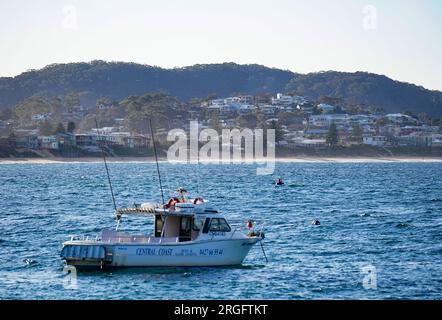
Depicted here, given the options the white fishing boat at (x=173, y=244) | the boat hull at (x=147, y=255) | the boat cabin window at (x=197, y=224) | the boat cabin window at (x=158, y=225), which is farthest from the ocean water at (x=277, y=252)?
the boat cabin window at (x=158, y=225)

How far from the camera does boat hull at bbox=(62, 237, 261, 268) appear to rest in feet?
146

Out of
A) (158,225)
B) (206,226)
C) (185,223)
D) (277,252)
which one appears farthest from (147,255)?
(277,252)

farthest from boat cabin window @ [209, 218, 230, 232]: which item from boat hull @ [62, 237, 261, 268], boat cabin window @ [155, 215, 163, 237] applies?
boat cabin window @ [155, 215, 163, 237]

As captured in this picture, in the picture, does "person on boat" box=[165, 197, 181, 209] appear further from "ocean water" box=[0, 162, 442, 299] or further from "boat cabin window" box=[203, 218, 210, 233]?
"ocean water" box=[0, 162, 442, 299]

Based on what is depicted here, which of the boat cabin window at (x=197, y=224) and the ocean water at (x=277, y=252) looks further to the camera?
the boat cabin window at (x=197, y=224)

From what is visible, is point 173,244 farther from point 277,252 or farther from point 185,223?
point 277,252

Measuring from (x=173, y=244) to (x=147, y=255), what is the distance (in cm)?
139

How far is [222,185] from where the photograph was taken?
13338 centimetres

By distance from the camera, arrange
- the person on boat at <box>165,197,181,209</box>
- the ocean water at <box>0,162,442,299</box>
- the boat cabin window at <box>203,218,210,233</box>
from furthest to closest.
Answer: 1. the person on boat at <box>165,197,181,209</box>
2. the boat cabin window at <box>203,218,210,233</box>
3. the ocean water at <box>0,162,442,299</box>

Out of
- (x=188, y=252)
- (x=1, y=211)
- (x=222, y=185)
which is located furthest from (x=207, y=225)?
(x=222, y=185)

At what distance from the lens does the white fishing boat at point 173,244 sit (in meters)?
44.6

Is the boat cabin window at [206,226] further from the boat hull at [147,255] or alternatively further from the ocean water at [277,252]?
the ocean water at [277,252]

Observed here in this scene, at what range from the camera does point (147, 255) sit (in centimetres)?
4481
